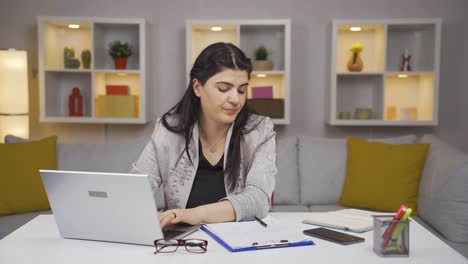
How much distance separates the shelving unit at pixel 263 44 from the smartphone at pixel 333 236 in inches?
89.5

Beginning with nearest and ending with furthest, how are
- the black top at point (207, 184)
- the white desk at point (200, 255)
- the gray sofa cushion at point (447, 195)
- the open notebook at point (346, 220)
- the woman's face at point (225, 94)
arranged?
the white desk at point (200, 255) → the open notebook at point (346, 220) → the woman's face at point (225, 94) → the black top at point (207, 184) → the gray sofa cushion at point (447, 195)

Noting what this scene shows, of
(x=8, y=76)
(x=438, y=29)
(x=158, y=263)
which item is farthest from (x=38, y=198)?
(x=438, y=29)

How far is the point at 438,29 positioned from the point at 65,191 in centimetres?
307

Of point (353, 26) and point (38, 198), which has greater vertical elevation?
point (353, 26)

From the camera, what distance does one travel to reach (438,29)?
3709 millimetres

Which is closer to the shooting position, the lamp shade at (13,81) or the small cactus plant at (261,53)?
the lamp shade at (13,81)

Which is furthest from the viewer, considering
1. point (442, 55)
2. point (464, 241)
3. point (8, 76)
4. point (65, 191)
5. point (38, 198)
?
point (442, 55)

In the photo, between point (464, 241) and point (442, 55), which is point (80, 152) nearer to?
point (464, 241)

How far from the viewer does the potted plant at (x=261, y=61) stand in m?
3.85

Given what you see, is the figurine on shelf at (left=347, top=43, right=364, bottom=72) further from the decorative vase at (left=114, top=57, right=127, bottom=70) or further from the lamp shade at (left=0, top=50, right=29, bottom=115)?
the lamp shade at (left=0, top=50, right=29, bottom=115)

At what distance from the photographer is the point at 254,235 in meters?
1.44

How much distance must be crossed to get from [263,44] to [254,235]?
9.06 feet

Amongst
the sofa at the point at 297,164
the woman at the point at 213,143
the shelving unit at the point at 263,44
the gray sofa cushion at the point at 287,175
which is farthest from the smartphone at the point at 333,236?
the shelving unit at the point at 263,44

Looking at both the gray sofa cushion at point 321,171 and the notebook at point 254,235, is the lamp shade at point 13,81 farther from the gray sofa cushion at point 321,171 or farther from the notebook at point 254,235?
the notebook at point 254,235
